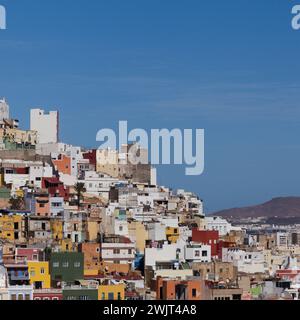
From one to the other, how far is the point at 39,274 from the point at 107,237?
13.5ft

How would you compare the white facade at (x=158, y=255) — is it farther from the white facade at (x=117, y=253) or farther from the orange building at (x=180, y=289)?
the orange building at (x=180, y=289)

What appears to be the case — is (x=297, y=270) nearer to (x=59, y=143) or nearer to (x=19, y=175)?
(x=19, y=175)

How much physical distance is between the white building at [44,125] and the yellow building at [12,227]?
Answer: 12.0m

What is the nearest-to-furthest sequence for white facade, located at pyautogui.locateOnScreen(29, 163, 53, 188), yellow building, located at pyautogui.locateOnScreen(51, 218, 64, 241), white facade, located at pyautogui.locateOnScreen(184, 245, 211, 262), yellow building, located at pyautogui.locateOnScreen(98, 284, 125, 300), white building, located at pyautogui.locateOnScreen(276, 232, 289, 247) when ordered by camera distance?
yellow building, located at pyautogui.locateOnScreen(98, 284, 125, 300) → yellow building, located at pyautogui.locateOnScreen(51, 218, 64, 241) → white facade, located at pyautogui.locateOnScreen(184, 245, 211, 262) → white facade, located at pyautogui.locateOnScreen(29, 163, 53, 188) → white building, located at pyautogui.locateOnScreen(276, 232, 289, 247)

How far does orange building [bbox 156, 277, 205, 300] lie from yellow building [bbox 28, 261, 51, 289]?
1741 millimetres

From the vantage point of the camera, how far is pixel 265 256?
25141 millimetres

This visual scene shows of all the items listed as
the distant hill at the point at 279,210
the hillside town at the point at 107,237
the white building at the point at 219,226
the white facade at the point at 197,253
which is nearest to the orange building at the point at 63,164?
the hillside town at the point at 107,237

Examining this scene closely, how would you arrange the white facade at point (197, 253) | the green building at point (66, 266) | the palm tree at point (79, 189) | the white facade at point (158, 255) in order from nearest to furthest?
the green building at point (66, 266) < the white facade at point (158, 255) < the white facade at point (197, 253) < the palm tree at point (79, 189)

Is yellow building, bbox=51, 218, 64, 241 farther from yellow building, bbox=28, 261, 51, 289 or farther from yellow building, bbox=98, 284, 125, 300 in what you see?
yellow building, bbox=98, 284, 125, 300

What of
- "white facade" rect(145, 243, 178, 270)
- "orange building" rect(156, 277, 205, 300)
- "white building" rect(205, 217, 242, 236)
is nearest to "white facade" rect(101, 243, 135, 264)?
"white facade" rect(145, 243, 178, 270)

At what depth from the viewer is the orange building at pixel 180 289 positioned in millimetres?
16922

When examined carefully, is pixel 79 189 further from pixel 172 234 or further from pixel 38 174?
pixel 172 234

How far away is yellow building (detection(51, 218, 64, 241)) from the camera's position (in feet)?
69.8
